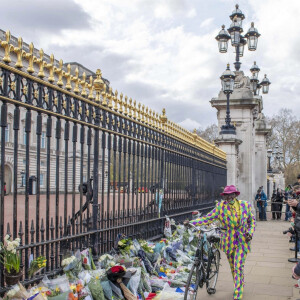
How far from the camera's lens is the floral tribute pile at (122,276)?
4459 mm

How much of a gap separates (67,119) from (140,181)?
8.46 ft

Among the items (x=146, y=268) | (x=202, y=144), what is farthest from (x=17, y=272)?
→ (x=202, y=144)

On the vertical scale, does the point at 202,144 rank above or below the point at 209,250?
above

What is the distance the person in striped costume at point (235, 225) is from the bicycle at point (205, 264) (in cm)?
15

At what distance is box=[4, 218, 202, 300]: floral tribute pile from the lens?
446 centimetres

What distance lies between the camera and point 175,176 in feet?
30.7

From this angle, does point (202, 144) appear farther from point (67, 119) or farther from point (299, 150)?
point (299, 150)

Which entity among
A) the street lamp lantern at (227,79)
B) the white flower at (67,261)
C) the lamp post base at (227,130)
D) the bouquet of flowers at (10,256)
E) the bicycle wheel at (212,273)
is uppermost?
the street lamp lantern at (227,79)

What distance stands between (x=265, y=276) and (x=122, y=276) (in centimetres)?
365

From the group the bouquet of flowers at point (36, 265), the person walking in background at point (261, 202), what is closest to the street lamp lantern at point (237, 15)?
the person walking in background at point (261, 202)

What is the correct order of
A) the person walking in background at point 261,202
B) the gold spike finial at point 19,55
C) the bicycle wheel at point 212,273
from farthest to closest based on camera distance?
the person walking in background at point 261,202
the bicycle wheel at point 212,273
the gold spike finial at point 19,55

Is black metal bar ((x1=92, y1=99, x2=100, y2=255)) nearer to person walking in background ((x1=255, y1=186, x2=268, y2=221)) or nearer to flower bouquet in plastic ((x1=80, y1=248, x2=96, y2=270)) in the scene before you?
flower bouquet in plastic ((x1=80, y1=248, x2=96, y2=270))

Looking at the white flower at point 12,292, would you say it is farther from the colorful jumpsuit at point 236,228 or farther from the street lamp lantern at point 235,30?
the street lamp lantern at point 235,30

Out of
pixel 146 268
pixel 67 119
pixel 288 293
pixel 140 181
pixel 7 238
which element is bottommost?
pixel 288 293
